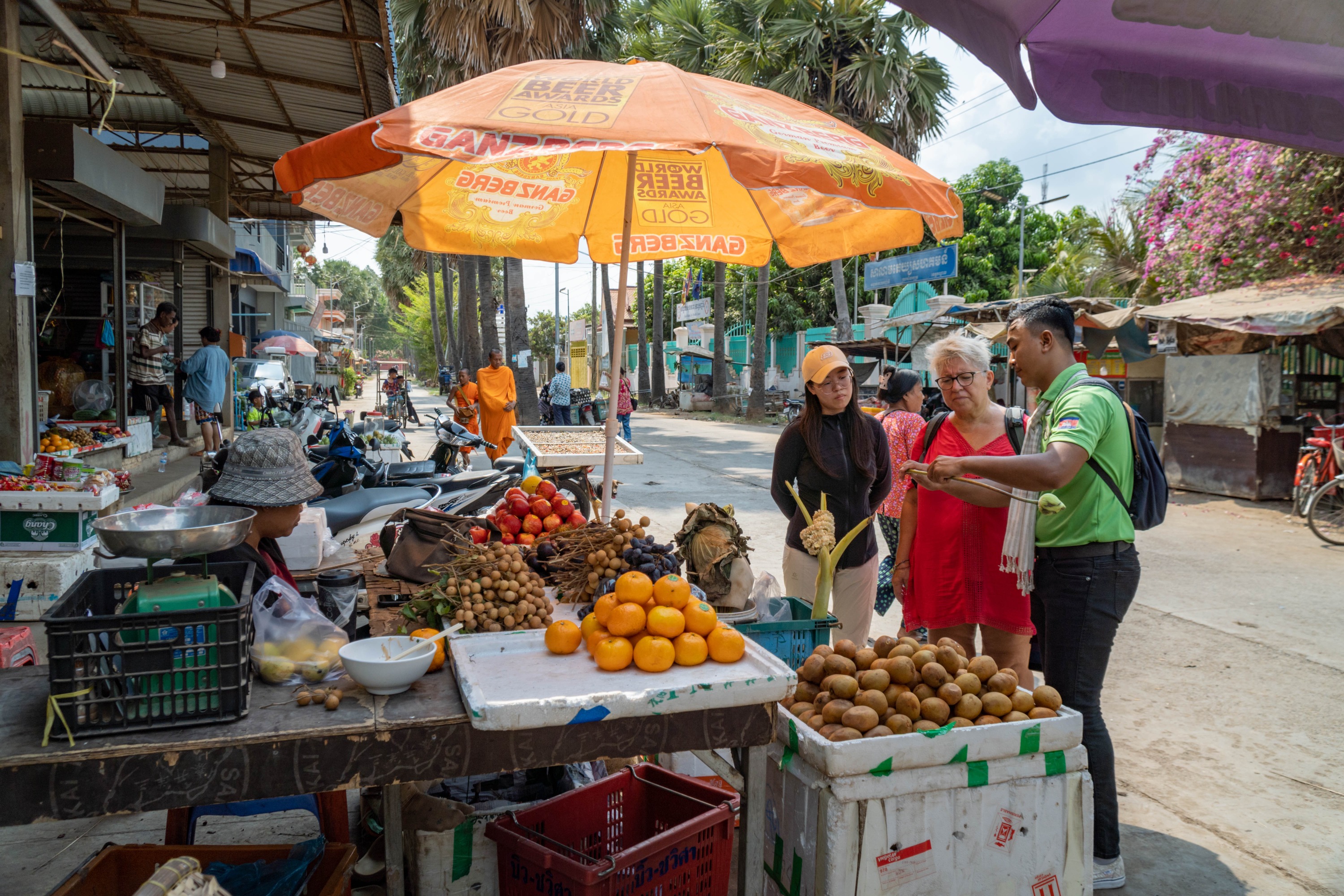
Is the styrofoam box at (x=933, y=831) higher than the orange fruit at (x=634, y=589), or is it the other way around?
the orange fruit at (x=634, y=589)

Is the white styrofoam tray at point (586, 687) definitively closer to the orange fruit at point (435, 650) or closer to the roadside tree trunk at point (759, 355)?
the orange fruit at point (435, 650)

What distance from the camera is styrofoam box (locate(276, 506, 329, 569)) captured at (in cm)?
425

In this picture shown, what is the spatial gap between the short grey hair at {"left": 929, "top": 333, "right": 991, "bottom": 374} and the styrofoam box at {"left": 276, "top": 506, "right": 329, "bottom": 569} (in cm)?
312

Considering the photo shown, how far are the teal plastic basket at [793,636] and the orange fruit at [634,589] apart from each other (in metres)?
0.78

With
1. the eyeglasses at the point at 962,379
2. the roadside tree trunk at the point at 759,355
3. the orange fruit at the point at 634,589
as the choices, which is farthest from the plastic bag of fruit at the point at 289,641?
the roadside tree trunk at the point at 759,355

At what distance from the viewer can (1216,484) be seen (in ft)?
40.3

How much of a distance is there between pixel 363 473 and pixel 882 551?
17.9 ft

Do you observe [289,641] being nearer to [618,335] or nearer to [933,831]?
[933,831]

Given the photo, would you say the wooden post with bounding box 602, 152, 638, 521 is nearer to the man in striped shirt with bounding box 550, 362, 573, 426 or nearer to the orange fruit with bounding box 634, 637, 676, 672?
the orange fruit with bounding box 634, 637, 676, 672

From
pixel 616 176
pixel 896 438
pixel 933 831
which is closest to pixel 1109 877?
pixel 933 831

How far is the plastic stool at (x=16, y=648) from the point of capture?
3754 mm

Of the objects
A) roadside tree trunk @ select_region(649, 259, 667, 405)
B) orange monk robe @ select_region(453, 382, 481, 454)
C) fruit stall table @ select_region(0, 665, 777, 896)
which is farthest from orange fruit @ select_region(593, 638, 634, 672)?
roadside tree trunk @ select_region(649, 259, 667, 405)

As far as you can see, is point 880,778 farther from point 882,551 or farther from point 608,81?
point 882,551

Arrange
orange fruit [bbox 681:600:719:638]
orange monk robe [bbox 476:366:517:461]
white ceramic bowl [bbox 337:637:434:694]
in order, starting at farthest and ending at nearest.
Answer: orange monk robe [bbox 476:366:517:461] < orange fruit [bbox 681:600:719:638] < white ceramic bowl [bbox 337:637:434:694]
